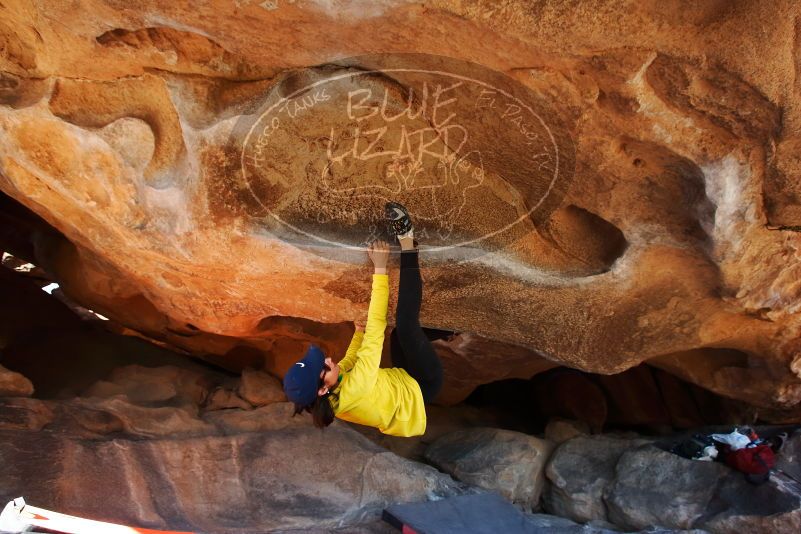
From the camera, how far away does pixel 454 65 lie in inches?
75.8

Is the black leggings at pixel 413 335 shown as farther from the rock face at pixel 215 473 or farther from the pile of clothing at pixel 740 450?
the pile of clothing at pixel 740 450

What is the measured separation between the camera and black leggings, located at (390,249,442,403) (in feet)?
6.58

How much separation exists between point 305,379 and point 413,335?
1.24 ft

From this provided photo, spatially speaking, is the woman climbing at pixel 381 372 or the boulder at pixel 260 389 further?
the boulder at pixel 260 389

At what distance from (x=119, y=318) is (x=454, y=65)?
2541 millimetres

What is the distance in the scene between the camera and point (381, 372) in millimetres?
2010

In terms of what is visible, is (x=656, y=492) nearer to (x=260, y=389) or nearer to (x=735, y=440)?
(x=735, y=440)

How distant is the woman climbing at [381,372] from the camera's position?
1841mm

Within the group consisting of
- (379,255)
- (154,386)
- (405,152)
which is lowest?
(154,386)

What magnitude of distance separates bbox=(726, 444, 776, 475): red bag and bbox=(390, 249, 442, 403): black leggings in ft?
4.92

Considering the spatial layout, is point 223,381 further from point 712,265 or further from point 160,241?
point 712,265

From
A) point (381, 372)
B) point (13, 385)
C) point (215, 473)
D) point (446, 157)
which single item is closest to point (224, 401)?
point (215, 473)

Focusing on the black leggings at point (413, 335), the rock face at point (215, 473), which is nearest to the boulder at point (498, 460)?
the rock face at point (215, 473)

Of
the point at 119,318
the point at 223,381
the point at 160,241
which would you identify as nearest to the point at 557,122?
the point at 160,241
